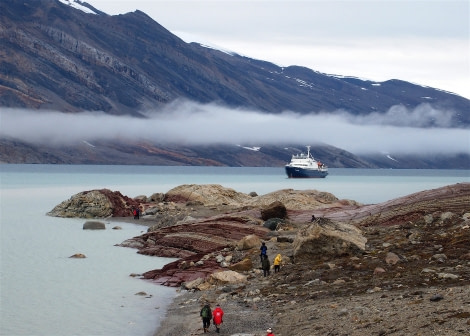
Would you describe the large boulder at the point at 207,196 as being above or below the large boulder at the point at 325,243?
below

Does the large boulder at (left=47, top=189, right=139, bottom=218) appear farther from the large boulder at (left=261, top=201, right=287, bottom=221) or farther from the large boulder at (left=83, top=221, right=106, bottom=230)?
the large boulder at (left=261, top=201, right=287, bottom=221)

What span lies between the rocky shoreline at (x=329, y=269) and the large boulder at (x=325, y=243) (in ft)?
0.16

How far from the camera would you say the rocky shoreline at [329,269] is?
2234cm

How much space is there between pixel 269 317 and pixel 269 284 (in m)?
5.96

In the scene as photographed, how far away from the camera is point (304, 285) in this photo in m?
29.5

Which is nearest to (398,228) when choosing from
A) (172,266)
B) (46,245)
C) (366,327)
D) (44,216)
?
(172,266)

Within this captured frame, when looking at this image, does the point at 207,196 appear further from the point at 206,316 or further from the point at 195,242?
the point at 206,316

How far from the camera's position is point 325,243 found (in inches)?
1375

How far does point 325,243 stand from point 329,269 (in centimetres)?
344

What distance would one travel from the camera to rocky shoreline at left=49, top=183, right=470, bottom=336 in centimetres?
2234

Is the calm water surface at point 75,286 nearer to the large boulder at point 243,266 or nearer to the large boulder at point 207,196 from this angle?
the large boulder at point 243,266

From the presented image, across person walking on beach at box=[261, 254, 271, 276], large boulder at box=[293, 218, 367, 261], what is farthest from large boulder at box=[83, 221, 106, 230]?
person walking on beach at box=[261, 254, 271, 276]

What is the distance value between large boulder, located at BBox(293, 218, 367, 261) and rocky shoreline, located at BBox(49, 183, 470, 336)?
0.05m

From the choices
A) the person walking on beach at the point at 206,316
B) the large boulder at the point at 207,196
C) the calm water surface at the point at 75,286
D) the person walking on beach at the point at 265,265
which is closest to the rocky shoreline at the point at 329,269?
the person walking on beach at the point at 265,265
